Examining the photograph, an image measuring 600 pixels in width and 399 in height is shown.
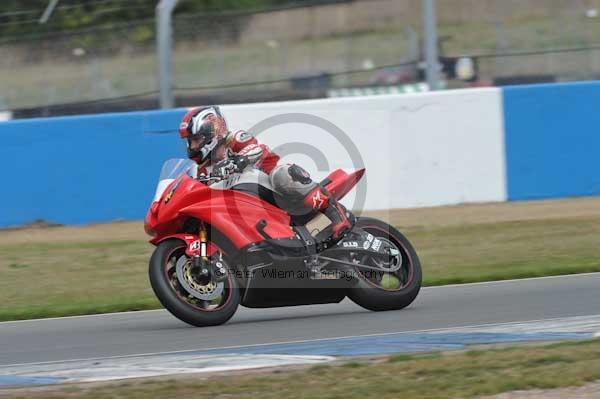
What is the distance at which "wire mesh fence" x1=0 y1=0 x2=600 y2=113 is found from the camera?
17641 millimetres

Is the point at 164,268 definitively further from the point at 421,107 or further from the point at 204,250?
the point at 421,107

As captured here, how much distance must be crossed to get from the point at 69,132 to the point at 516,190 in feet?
17.9

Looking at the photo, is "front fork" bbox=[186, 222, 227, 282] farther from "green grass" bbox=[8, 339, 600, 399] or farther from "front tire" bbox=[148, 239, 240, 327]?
"green grass" bbox=[8, 339, 600, 399]

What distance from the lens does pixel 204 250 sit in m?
7.41

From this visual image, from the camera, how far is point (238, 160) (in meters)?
7.53

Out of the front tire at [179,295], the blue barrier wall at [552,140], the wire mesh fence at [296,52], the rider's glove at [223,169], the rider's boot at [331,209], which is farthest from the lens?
the wire mesh fence at [296,52]

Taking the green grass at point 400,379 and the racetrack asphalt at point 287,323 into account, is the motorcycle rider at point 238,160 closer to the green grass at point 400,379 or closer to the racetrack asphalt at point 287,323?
the racetrack asphalt at point 287,323

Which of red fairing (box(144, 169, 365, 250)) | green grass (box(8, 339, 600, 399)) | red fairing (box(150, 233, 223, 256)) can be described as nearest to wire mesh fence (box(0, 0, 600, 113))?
red fairing (box(144, 169, 365, 250))

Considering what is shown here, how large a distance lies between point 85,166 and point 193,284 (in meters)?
6.30

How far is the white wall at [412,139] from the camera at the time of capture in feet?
44.2

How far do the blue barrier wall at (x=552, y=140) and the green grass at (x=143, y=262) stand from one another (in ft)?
4.18

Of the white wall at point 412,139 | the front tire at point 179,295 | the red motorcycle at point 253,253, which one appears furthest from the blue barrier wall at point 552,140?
the front tire at point 179,295

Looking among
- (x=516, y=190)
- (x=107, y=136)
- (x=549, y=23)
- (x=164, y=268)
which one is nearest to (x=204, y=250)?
(x=164, y=268)

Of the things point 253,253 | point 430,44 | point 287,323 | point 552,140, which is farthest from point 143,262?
point 552,140
